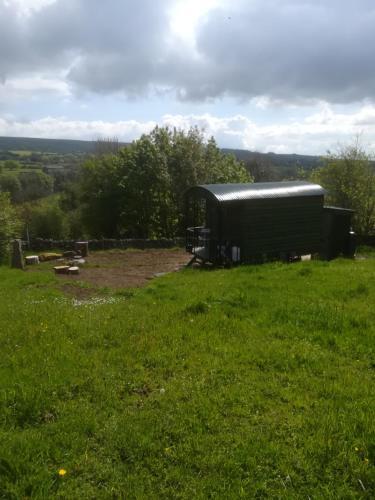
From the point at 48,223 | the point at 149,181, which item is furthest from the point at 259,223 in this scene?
the point at 48,223

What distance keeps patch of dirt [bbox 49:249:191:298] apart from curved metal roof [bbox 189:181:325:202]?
10.6 ft

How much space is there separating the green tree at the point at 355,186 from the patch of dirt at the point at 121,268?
438 inches

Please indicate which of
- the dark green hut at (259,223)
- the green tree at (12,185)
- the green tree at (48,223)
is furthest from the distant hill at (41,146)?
the dark green hut at (259,223)

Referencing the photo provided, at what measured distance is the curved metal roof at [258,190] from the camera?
45.5ft

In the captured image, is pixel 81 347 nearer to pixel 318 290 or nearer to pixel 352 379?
pixel 352 379

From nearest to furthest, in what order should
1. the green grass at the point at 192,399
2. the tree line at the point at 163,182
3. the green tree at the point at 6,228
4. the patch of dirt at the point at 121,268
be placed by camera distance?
the green grass at the point at 192,399 → the patch of dirt at the point at 121,268 → the green tree at the point at 6,228 → the tree line at the point at 163,182

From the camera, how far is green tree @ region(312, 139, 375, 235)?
24703mm

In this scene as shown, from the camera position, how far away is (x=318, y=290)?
28.6 ft

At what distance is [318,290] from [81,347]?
5.01 meters

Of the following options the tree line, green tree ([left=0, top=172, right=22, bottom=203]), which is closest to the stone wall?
the tree line

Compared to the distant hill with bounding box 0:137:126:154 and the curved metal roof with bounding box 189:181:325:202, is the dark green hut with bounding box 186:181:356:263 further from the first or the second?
the distant hill with bounding box 0:137:126:154

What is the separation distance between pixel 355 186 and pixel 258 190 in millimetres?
12752

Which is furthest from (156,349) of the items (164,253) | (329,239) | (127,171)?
(127,171)

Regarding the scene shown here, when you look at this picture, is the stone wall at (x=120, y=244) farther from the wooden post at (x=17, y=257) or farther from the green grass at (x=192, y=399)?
the green grass at (x=192, y=399)
